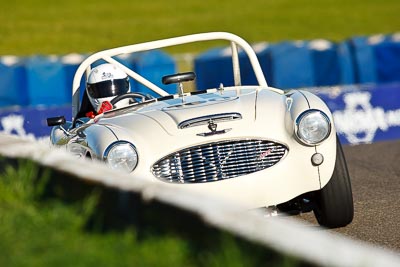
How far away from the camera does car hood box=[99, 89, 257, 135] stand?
25.3 feet

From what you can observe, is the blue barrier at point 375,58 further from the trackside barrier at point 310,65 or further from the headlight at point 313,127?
the headlight at point 313,127

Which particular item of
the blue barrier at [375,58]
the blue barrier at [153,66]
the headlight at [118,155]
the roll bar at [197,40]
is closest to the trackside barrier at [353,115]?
the blue barrier at [153,66]

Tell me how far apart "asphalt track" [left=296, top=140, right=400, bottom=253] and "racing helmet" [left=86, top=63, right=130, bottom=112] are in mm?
1895

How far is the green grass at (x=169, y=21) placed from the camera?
36562 mm

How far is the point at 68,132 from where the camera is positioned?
888 centimetres

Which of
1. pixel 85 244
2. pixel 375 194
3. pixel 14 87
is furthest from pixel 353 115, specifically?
pixel 85 244

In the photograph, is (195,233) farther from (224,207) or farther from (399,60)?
(399,60)

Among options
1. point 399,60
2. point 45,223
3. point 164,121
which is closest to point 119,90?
point 164,121

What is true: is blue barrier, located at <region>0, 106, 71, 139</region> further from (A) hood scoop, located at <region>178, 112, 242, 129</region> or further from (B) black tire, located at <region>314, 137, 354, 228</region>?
(B) black tire, located at <region>314, 137, 354, 228</region>

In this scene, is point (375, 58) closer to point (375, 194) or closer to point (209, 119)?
point (375, 194)

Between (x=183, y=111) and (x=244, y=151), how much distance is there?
2.22ft

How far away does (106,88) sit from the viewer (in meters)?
9.51

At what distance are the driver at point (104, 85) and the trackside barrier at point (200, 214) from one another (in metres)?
3.40

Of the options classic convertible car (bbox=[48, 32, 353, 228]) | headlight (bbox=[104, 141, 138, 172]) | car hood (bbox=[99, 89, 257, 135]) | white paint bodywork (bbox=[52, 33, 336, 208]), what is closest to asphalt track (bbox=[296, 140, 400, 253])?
classic convertible car (bbox=[48, 32, 353, 228])
